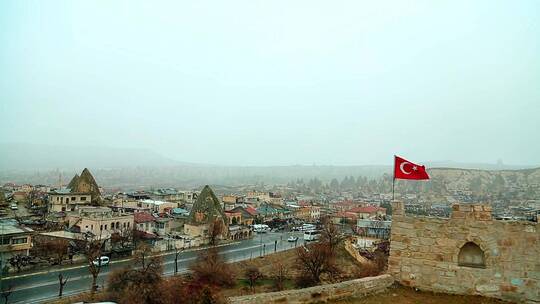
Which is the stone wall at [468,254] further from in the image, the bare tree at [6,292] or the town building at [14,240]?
the town building at [14,240]

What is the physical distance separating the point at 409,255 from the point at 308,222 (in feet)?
219

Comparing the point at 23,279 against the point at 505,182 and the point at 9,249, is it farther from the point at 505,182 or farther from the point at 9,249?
the point at 505,182

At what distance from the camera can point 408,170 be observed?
424 inches

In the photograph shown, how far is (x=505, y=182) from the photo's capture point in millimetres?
99750

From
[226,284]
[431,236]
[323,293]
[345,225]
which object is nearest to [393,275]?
[431,236]

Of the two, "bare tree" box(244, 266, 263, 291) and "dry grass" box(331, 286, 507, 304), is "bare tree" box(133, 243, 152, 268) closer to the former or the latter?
"bare tree" box(244, 266, 263, 291)

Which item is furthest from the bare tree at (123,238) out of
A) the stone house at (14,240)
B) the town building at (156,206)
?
the town building at (156,206)

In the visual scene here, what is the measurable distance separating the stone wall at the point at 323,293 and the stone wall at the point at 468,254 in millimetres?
713

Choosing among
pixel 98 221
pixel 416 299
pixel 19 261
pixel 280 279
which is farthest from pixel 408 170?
pixel 98 221

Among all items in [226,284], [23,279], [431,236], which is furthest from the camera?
[226,284]

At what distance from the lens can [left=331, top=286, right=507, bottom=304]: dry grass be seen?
327 inches

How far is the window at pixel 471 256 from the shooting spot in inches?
348

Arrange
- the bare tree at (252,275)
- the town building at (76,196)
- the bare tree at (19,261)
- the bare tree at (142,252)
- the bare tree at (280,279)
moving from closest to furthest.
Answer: the bare tree at (280,279) < the bare tree at (19,261) < the bare tree at (252,275) < the bare tree at (142,252) < the town building at (76,196)

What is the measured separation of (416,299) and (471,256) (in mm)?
1559
